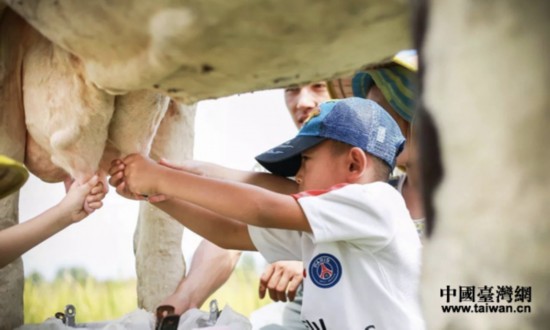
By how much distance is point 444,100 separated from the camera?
1.43 feet

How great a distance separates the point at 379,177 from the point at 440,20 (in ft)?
2.93

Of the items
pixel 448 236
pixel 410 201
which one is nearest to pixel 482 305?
pixel 448 236

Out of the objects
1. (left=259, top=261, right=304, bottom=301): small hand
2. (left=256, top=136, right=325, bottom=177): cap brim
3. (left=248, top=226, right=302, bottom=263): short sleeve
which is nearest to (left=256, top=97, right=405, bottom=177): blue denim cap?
(left=256, top=136, right=325, bottom=177): cap brim

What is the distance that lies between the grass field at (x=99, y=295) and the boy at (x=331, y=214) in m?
1.06

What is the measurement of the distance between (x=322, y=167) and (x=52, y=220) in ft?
1.37

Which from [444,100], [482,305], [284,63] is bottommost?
[482,305]

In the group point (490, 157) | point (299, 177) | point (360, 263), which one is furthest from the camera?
point (299, 177)

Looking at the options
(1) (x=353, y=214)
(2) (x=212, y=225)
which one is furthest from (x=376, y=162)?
(2) (x=212, y=225)

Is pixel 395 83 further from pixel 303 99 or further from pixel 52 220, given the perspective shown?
pixel 52 220

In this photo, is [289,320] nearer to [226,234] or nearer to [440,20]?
[226,234]

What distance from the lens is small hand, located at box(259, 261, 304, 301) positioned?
4.75ft

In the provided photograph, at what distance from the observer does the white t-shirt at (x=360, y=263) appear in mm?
1162

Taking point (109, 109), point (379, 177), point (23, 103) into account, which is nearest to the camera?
point (109, 109)

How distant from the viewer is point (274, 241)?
1350 millimetres
